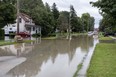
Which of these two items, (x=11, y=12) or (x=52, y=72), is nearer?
(x=52, y=72)

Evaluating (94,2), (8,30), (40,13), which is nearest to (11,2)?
(94,2)

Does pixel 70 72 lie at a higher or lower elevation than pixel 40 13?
lower

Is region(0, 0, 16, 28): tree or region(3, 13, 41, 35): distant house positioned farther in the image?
region(3, 13, 41, 35): distant house

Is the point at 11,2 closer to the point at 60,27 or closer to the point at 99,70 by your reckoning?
the point at 99,70

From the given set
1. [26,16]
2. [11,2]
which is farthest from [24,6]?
[11,2]

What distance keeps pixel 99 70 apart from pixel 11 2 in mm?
30229

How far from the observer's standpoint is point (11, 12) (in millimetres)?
40438

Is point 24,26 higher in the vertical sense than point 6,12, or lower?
lower

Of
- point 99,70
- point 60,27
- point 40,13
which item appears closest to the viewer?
point 99,70

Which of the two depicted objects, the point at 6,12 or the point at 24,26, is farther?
the point at 24,26

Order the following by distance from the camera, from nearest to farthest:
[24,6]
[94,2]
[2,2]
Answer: [94,2] → [2,2] → [24,6]

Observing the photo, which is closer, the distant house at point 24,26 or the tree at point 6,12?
the tree at point 6,12

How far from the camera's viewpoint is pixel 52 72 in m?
12.4

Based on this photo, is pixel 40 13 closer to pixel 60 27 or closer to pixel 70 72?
pixel 60 27
